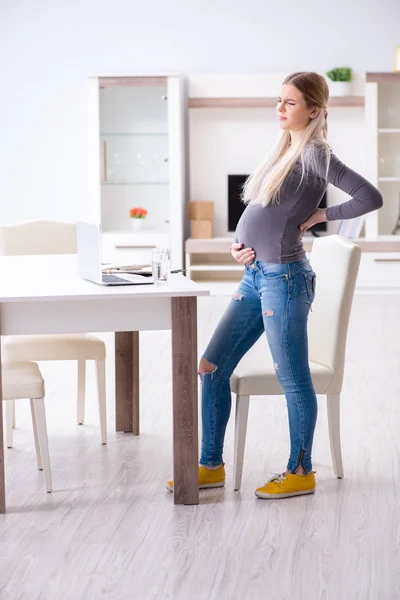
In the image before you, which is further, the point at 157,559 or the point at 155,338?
the point at 155,338

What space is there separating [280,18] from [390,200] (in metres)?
1.67

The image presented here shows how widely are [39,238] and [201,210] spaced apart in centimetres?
346

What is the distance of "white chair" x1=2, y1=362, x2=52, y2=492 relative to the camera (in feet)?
9.32

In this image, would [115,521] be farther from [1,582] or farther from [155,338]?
[155,338]

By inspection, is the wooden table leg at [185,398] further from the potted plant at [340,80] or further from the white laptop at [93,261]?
the potted plant at [340,80]

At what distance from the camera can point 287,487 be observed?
9.48 feet

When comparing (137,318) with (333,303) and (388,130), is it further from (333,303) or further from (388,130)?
(388,130)

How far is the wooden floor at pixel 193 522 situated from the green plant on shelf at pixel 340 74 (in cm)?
381

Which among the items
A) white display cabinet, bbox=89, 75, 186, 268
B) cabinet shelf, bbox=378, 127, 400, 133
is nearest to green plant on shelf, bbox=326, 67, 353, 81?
cabinet shelf, bbox=378, 127, 400, 133

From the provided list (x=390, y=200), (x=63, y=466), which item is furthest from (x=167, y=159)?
(x=63, y=466)

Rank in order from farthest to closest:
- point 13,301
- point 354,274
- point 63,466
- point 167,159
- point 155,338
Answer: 1. point 167,159
2. point 155,338
3. point 63,466
4. point 354,274
5. point 13,301

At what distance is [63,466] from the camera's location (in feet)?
10.6

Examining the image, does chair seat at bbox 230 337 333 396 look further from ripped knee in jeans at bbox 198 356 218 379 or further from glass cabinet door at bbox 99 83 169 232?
glass cabinet door at bbox 99 83 169 232

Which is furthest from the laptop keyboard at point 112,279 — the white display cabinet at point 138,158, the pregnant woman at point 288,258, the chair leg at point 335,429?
the white display cabinet at point 138,158
